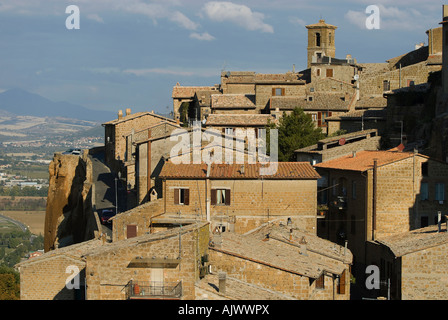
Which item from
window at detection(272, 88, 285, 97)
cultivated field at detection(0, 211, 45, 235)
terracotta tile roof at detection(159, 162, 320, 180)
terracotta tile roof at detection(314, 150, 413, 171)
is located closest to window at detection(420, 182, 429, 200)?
terracotta tile roof at detection(314, 150, 413, 171)

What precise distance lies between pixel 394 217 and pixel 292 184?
15.3 ft

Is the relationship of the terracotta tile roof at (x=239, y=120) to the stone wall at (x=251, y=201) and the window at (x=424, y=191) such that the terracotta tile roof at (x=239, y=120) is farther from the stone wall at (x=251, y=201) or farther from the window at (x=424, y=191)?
the window at (x=424, y=191)

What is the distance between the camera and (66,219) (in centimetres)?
5122

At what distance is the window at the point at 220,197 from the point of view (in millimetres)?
36500

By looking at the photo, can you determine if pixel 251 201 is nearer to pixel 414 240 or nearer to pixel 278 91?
pixel 414 240

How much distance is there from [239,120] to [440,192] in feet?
77.8

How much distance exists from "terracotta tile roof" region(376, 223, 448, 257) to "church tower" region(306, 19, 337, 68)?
48.6 metres

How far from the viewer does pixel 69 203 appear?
5556 centimetres

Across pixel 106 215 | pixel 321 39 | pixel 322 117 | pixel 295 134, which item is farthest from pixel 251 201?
pixel 321 39

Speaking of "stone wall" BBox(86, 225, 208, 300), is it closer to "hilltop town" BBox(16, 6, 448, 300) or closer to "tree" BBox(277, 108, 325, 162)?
"hilltop town" BBox(16, 6, 448, 300)

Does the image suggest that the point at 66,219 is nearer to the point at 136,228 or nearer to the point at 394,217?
the point at 136,228

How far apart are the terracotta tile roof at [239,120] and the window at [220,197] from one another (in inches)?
808

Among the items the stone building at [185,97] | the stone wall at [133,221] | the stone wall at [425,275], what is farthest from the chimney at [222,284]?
the stone building at [185,97]
